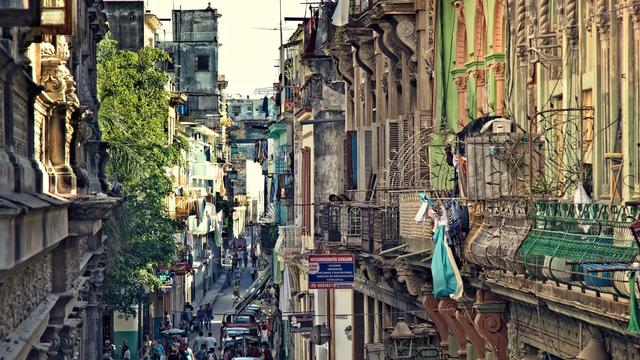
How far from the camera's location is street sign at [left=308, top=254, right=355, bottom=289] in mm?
39844

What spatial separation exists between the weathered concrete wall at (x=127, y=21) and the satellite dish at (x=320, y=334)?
38.7 m

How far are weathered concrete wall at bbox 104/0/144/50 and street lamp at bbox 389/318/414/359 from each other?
55.1 m

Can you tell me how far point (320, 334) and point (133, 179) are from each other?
10.1m

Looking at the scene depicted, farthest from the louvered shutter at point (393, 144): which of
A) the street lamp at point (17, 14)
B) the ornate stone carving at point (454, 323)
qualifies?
the street lamp at point (17, 14)

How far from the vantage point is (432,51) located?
1399 inches

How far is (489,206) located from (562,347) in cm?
289

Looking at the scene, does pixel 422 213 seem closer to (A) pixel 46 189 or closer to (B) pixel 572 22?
(A) pixel 46 189

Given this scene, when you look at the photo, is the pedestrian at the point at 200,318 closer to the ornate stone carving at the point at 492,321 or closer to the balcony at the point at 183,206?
the balcony at the point at 183,206

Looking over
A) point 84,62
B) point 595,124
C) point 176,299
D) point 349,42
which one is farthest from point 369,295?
point 176,299

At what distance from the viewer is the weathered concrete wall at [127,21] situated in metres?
87.8

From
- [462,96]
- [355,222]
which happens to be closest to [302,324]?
[355,222]

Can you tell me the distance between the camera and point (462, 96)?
1300 inches

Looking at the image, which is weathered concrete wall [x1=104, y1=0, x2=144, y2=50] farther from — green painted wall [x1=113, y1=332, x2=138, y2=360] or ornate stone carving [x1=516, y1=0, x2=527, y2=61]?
ornate stone carving [x1=516, y1=0, x2=527, y2=61]

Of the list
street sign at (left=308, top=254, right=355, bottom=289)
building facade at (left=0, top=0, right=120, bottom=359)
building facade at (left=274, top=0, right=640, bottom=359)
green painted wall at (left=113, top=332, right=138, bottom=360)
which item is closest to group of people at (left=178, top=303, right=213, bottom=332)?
green painted wall at (left=113, top=332, right=138, bottom=360)
